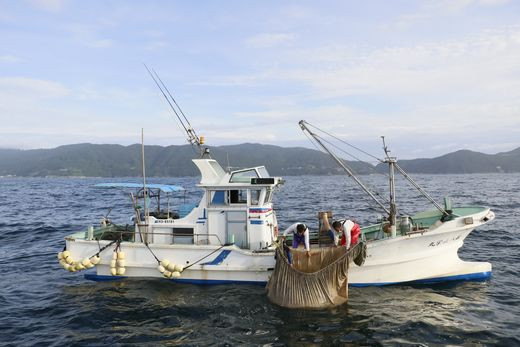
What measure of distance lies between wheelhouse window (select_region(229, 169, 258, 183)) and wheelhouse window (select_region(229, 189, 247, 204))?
354mm

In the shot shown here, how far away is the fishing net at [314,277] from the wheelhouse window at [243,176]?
2883mm

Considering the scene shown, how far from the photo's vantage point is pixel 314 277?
11.2 m

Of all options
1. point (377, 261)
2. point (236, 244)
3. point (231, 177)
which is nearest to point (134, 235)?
point (236, 244)

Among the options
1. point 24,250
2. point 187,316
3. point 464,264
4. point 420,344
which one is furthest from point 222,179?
point 24,250

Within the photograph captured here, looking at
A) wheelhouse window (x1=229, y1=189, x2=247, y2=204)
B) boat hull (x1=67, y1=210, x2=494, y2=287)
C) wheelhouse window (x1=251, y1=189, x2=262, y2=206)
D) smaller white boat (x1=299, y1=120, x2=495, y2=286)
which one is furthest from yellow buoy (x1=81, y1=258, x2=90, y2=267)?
smaller white boat (x1=299, y1=120, x2=495, y2=286)

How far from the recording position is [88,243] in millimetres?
13742

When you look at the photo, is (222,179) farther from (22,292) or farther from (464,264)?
(464,264)

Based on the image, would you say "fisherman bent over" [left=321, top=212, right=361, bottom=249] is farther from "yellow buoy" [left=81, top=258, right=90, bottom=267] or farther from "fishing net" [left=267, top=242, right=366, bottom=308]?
"yellow buoy" [left=81, top=258, right=90, bottom=267]

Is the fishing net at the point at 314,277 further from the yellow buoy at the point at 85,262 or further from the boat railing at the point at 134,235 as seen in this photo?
the yellow buoy at the point at 85,262

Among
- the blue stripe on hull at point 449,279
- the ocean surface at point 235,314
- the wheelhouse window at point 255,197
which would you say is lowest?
the ocean surface at point 235,314

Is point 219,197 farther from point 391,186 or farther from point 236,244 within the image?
point 391,186

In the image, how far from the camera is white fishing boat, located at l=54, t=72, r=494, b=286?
1259 centimetres

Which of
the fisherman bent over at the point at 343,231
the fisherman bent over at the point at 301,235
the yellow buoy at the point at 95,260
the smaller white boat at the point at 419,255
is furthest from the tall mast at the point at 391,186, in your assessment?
the yellow buoy at the point at 95,260

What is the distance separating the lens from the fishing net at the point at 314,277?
11234 millimetres
